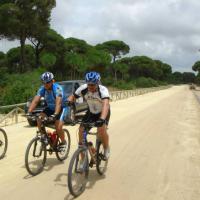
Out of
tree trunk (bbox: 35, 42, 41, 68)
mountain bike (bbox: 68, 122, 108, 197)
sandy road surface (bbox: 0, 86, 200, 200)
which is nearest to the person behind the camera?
mountain bike (bbox: 68, 122, 108, 197)

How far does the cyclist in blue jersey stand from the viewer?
8109 mm

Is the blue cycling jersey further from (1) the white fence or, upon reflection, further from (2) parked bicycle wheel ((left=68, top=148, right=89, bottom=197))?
(1) the white fence

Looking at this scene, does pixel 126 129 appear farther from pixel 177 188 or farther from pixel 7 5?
pixel 7 5

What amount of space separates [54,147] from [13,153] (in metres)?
1.96

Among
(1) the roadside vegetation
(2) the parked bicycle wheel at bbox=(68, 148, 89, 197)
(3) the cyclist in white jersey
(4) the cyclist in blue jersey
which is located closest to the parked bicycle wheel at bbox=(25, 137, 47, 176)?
(4) the cyclist in blue jersey

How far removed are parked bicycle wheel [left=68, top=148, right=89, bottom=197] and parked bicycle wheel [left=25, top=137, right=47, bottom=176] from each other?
4.59ft

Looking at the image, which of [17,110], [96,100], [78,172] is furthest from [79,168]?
[17,110]

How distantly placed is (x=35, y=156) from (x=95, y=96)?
1767 millimetres

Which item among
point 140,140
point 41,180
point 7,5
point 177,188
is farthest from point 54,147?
point 7,5

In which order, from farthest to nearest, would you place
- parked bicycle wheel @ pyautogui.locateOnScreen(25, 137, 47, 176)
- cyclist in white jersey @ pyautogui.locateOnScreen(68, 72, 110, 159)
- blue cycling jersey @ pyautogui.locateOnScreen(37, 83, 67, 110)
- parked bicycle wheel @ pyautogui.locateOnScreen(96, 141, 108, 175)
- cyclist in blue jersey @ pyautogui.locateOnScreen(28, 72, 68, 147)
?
blue cycling jersey @ pyautogui.locateOnScreen(37, 83, 67, 110)
cyclist in blue jersey @ pyautogui.locateOnScreen(28, 72, 68, 147)
parked bicycle wheel @ pyautogui.locateOnScreen(25, 137, 47, 176)
parked bicycle wheel @ pyautogui.locateOnScreen(96, 141, 108, 175)
cyclist in white jersey @ pyautogui.locateOnScreen(68, 72, 110, 159)

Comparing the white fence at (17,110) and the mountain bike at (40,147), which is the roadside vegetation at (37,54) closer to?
the white fence at (17,110)

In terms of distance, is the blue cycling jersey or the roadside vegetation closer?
the blue cycling jersey

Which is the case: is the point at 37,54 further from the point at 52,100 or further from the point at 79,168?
the point at 79,168

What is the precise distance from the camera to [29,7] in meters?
38.7
